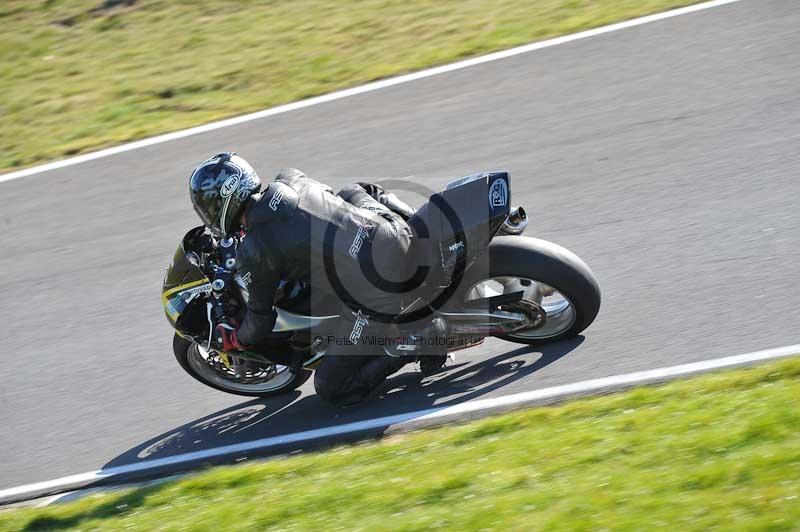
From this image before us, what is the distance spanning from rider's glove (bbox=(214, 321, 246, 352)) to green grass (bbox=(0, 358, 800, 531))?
0.74 meters

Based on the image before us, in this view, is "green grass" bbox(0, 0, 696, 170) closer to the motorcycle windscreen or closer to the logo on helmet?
the motorcycle windscreen

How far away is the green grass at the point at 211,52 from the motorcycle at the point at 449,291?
466 cm

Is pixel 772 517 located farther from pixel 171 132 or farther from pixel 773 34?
pixel 171 132

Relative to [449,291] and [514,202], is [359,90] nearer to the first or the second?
[514,202]

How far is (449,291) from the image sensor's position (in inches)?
230

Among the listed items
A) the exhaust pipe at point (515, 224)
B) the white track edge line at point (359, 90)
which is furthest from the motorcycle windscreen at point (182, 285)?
the white track edge line at point (359, 90)

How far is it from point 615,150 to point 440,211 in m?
2.98

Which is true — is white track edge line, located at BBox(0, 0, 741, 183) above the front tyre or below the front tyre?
A: above

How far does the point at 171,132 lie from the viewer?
10.1 m

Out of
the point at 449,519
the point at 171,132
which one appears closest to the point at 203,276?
the point at 449,519

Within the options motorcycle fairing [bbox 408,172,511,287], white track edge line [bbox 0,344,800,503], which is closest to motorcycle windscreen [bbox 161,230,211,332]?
white track edge line [bbox 0,344,800,503]

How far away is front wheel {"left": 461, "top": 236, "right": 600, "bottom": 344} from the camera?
18.4 ft

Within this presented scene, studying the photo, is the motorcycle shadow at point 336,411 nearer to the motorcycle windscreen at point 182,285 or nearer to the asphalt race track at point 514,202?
the asphalt race track at point 514,202

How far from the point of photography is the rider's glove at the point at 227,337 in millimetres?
5805
